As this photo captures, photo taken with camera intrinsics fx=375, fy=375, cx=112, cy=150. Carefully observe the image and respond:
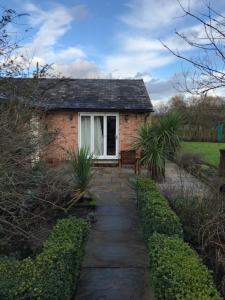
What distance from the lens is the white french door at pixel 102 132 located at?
17.4 meters

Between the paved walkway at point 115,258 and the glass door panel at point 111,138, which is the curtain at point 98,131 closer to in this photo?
the glass door panel at point 111,138

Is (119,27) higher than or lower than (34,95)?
higher

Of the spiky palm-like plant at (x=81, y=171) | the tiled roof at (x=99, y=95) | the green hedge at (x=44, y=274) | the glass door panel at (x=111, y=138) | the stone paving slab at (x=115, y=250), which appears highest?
the tiled roof at (x=99, y=95)

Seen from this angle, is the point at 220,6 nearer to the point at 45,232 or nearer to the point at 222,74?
the point at 222,74

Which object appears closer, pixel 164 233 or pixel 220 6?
pixel 220 6

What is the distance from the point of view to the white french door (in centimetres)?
1742

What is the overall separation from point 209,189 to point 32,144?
3.15 metres

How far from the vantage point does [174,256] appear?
11.7ft

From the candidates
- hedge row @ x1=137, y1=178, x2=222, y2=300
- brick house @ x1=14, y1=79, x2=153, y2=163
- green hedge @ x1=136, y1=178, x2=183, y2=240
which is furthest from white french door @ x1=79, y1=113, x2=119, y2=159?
hedge row @ x1=137, y1=178, x2=222, y2=300

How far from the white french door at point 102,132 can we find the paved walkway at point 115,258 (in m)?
8.11

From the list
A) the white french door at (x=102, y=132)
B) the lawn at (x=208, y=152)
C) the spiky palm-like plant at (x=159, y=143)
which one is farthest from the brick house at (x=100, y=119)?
the spiky palm-like plant at (x=159, y=143)

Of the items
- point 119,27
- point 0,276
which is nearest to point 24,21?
point 119,27

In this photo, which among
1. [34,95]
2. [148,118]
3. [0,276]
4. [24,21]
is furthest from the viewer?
[148,118]

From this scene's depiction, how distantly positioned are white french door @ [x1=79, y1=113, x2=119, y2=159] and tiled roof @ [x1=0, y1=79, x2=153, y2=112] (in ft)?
1.72
